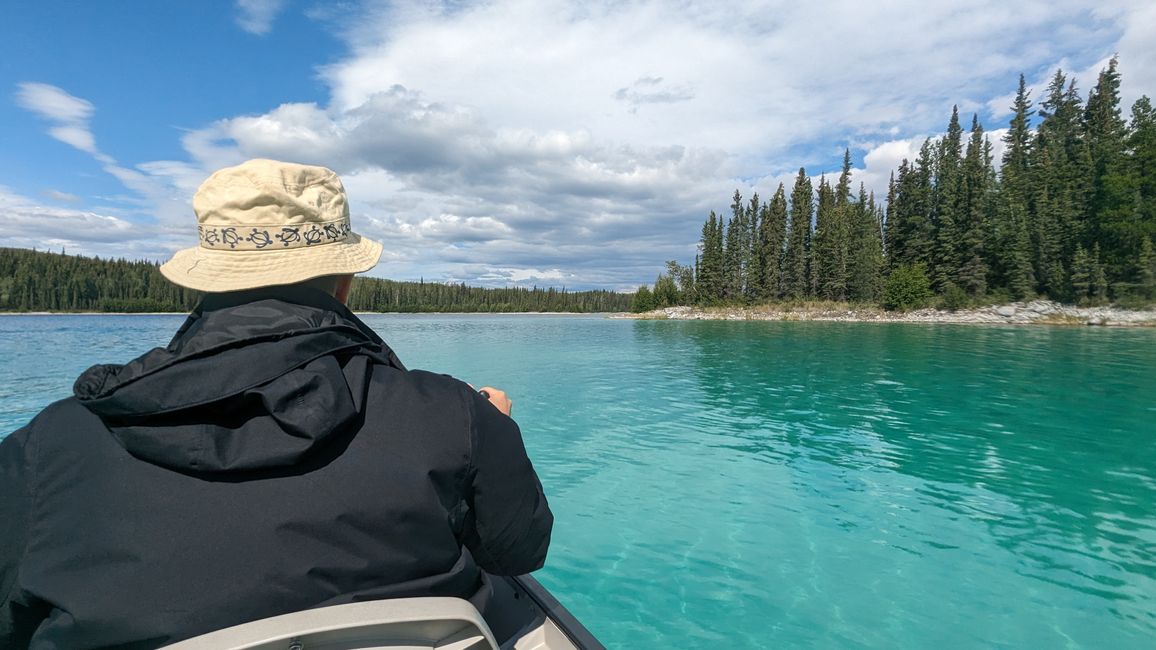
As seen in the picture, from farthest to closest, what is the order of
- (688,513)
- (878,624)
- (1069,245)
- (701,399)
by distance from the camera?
1. (1069,245)
2. (701,399)
3. (688,513)
4. (878,624)

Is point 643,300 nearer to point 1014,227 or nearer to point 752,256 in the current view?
point 752,256

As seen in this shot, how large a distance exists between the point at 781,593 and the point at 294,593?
16.1 feet

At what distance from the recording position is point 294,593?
1.20 m

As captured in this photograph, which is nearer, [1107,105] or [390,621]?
[390,621]

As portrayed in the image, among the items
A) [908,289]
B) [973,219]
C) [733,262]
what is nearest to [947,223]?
[973,219]

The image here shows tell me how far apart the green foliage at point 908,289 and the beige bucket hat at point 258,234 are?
6711 cm

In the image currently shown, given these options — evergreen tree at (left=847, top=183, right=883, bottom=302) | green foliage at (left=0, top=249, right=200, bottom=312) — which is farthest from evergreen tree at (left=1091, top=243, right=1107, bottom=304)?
green foliage at (left=0, top=249, right=200, bottom=312)

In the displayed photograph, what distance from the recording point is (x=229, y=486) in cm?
117

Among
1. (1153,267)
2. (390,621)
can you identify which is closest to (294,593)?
(390,621)

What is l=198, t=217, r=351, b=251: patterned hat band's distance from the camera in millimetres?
1569

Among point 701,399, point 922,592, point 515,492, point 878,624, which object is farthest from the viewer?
point 701,399

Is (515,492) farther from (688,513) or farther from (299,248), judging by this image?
(688,513)

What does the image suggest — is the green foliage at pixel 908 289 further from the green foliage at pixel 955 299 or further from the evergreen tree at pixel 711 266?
the evergreen tree at pixel 711 266

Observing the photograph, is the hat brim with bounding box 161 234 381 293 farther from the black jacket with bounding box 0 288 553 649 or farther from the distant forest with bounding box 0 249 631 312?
the distant forest with bounding box 0 249 631 312
